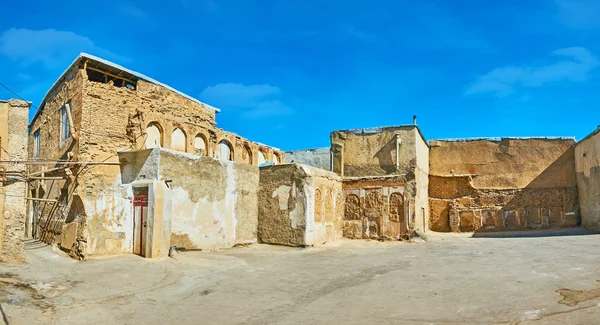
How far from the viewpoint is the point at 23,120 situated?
11.7m

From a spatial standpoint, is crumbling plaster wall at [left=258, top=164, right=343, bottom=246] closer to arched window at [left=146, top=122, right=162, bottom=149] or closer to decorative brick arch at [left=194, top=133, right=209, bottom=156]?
decorative brick arch at [left=194, top=133, right=209, bottom=156]

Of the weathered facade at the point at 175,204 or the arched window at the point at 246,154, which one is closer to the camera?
the weathered facade at the point at 175,204

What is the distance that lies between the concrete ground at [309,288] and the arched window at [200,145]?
22.9 feet

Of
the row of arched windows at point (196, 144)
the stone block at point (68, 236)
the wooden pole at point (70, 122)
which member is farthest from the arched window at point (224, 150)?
the stone block at point (68, 236)

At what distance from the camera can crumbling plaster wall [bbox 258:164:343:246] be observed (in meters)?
17.7

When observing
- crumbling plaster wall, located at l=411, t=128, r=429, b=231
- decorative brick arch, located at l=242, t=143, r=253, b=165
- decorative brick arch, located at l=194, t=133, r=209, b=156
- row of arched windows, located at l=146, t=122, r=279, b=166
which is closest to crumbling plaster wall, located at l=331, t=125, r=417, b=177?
crumbling plaster wall, located at l=411, t=128, r=429, b=231

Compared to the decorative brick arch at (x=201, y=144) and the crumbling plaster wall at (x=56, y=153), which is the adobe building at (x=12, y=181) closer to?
the crumbling plaster wall at (x=56, y=153)

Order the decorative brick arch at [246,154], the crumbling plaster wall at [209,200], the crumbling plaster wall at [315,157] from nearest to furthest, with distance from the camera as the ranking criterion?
the crumbling plaster wall at [209,200]
the decorative brick arch at [246,154]
the crumbling plaster wall at [315,157]

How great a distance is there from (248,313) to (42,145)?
15.1m

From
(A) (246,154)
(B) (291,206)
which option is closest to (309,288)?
(B) (291,206)

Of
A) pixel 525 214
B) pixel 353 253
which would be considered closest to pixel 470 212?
pixel 525 214

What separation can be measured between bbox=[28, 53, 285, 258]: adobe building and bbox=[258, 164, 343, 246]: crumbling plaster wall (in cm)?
65

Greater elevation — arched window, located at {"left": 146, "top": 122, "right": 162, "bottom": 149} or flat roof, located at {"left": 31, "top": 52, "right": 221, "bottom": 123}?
flat roof, located at {"left": 31, "top": 52, "right": 221, "bottom": 123}

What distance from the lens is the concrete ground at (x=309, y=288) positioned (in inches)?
324
